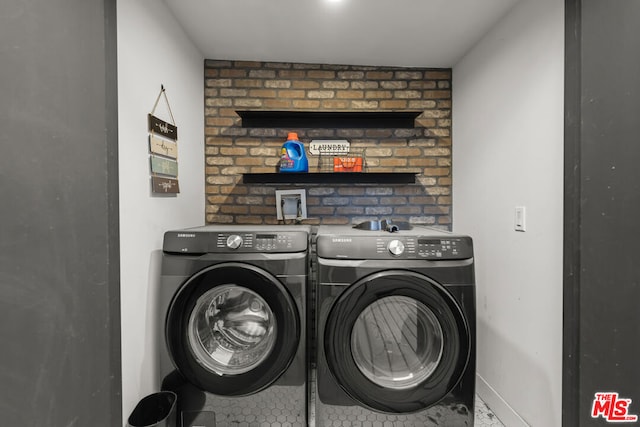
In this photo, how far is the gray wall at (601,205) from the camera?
122 cm

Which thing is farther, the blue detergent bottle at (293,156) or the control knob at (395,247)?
the blue detergent bottle at (293,156)

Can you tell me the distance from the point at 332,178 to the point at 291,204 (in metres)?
0.43

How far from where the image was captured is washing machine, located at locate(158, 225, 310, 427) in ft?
5.07

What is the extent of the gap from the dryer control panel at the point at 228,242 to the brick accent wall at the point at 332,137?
3.12ft

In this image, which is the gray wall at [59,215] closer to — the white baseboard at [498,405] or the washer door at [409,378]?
the washer door at [409,378]

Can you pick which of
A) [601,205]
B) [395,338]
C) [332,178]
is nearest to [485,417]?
[395,338]

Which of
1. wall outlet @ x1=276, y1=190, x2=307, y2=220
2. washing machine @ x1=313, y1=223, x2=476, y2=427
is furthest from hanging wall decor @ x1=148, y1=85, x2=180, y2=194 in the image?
washing machine @ x1=313, y1=223, x2=476, y2=427

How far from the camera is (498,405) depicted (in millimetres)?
1868

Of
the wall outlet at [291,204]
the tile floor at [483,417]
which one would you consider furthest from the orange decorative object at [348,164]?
the tile floor at [483,417]

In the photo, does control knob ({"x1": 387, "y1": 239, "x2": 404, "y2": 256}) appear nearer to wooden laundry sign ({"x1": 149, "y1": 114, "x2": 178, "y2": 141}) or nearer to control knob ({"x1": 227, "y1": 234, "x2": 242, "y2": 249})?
control knob ({"x1": 227, "y1": 234, "x2": 242, "y2": 249})

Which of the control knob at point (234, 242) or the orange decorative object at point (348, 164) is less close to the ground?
the orange decorative object at point (348, 164)

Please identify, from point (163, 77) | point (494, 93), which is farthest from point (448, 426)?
point (163, 77)

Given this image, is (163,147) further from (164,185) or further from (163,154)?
(164,185)

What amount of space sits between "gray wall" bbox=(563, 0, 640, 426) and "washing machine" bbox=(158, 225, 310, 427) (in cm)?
125
